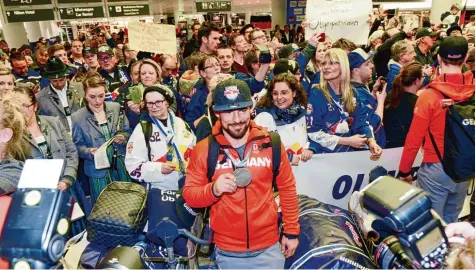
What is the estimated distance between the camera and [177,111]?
4.93 m

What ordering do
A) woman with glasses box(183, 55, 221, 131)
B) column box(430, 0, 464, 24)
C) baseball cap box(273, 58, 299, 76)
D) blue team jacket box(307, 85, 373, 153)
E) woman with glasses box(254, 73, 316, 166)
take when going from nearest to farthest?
1. woman with glasses box(254, 73, 316, 166)
2. blue team jacket box(307, 85, 373, 153)
3. woman with glasses box(183, 55, 221, 131)
4. baseball cap box(273, 58, 299, 76)
5. column box(430, 0, 464, 24)

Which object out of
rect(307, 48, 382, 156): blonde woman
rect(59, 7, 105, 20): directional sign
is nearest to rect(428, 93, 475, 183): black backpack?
rect(307, 48, 382, 156): blonde woman

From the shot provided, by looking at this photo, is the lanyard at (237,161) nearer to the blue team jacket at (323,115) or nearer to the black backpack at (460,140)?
the blue team jacket at (323,115)

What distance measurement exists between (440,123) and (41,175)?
299 cm

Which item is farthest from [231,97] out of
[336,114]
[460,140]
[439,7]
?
[439,7]

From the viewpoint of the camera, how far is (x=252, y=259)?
8.20ft

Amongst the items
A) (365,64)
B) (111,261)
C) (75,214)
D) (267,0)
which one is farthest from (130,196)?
(267,0)

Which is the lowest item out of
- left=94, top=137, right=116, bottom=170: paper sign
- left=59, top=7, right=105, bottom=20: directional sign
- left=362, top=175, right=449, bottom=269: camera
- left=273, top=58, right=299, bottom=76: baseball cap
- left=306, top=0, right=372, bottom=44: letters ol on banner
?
left=94, top=137, right=116, bottom=170: paper sign

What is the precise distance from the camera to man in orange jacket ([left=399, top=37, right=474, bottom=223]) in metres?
3.04

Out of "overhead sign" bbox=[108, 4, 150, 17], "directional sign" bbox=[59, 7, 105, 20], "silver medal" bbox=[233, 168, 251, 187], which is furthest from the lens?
"overhead sign" bbox=[108, 4, 150, 17]

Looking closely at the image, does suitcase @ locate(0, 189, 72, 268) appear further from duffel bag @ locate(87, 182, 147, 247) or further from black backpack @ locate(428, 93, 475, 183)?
black backpack @ locate(428, 93, 475, 183)

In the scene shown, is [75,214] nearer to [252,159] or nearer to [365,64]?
[252,159]

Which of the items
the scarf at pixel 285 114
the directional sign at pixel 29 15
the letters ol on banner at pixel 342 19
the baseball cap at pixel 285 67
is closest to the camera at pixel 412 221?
the scarf at pixel 285 114

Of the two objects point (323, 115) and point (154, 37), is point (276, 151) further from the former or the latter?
point (154, 37)
